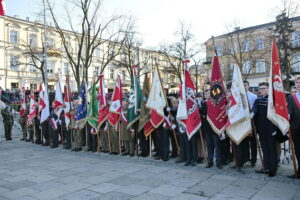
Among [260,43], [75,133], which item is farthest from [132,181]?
[260,43]

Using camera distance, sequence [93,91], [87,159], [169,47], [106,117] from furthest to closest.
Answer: [169,47], [93,91], [106,117], [87,159]

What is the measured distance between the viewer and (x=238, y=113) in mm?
6160

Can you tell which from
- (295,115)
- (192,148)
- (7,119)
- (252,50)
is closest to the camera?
(295,115)

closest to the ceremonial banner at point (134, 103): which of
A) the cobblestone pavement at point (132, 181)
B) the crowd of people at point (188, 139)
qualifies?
the crowd of people at point (188, 139)

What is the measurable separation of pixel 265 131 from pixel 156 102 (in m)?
3.06

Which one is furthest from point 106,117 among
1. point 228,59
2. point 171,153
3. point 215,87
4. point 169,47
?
point 228,59

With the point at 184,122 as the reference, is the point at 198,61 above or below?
above

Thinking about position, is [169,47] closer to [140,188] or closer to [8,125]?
[8,125]

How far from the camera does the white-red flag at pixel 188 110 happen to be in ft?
22.7

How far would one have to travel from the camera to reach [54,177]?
20.4 ft

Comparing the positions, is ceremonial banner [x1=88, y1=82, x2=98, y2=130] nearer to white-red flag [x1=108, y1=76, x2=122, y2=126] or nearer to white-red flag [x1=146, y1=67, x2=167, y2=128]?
white-red flag [x1=108, y1=76, x2=122, y2=126]

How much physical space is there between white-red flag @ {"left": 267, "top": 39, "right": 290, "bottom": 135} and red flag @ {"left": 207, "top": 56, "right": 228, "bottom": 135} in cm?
115

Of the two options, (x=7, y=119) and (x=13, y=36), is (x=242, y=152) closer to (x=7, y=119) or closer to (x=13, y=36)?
(x=7, y=119)

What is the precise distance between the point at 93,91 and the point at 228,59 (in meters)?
39.0
